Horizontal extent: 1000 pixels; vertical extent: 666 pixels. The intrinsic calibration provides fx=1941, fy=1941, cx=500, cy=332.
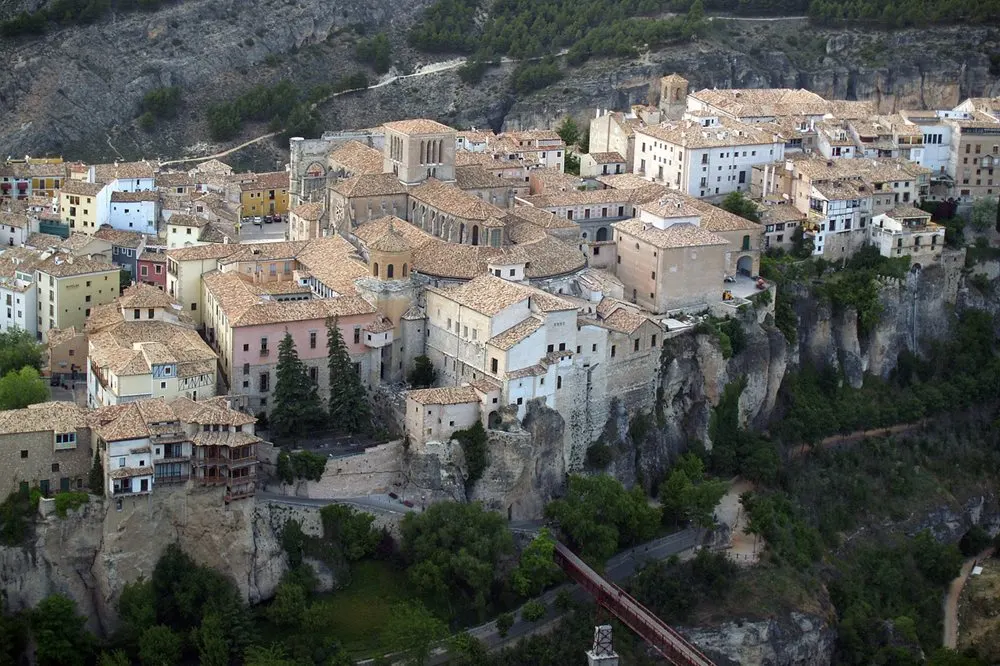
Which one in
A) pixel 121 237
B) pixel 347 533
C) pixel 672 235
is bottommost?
pixel 347 533

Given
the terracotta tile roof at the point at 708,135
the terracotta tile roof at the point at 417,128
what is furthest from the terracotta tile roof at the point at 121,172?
the terracotta tile roof at the point at 708,135

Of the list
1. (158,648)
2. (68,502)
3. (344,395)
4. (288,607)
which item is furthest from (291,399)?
(158,648)

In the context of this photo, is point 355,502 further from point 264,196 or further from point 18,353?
point 264,196

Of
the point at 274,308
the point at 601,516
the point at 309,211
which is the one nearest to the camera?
the point at 601,516

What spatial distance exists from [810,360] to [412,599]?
2331 centimetres

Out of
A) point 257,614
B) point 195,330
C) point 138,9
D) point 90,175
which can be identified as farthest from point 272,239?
point 138,9

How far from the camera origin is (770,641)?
63.4 metres

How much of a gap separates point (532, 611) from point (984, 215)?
34.3m

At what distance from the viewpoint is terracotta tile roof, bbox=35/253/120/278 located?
66562mm

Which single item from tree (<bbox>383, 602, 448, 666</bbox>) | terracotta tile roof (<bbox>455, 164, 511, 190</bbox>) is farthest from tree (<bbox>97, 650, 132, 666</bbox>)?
terracotta tile roof (<bbox>455, 164, 511, 190</bbox>)

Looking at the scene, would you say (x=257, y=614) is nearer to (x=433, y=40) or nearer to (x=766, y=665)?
(x=766, y=665)

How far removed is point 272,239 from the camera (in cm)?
7700

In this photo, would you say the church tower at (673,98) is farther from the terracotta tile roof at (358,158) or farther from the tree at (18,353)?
the tree at (18,353)

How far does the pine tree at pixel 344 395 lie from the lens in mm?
62000
